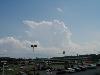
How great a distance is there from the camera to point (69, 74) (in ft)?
230

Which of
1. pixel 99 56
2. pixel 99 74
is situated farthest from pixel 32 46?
pixel 99 56

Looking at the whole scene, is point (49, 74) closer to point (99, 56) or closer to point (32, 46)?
point (32, 46)

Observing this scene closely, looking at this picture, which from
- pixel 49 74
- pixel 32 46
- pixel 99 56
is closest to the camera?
pixel 32 46

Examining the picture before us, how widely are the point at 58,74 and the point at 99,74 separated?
1353 centimetres

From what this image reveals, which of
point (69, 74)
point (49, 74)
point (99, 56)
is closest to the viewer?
point (49, 74)

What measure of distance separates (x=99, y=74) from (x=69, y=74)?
1076 centimetres

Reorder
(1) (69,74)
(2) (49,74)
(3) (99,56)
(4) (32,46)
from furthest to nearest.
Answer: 1. (3) (99,56)
2. (1) (69,74)
3. (2) (49,74)
4. (4) (32,46)

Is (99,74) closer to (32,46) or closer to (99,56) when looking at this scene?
(32,46)

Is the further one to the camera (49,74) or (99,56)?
(99,56)

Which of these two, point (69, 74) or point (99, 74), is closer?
point (99, 74)

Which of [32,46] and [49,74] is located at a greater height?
[32,46]

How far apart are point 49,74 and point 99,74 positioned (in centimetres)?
1326

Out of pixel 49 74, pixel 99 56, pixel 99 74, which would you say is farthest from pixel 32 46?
pixel 99 56

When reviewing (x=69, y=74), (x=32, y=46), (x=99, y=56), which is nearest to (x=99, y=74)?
(x=69, y=74)
